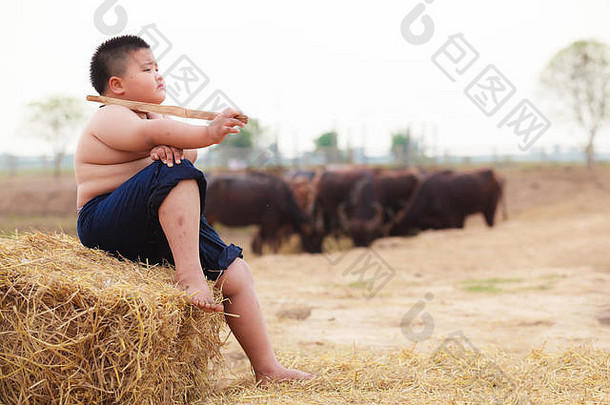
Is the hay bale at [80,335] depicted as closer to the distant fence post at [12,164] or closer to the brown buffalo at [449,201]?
the brown buffalo at [449,201]

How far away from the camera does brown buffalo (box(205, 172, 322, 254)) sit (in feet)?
38.4

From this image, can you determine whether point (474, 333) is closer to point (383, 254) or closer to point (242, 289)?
point (242, 289)

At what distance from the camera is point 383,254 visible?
31.8 ft

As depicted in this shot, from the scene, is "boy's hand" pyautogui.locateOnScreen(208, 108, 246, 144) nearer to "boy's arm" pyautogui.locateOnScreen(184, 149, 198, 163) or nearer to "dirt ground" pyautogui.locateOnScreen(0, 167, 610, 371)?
"boy's arm" pyautogui.locateOnScreen(184, 149, 198, 163)

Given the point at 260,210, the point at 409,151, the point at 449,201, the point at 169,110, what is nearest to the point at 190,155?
the point at 169,110

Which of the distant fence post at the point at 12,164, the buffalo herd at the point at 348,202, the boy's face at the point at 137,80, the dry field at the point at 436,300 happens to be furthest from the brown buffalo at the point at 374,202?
the distant fence post at the point at 12,164

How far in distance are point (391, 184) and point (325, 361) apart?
38.4 ft

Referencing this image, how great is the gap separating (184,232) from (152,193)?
0.20 meters

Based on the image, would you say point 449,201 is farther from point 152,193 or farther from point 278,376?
point 152,193

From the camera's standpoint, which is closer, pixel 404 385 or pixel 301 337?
pixel 404 385

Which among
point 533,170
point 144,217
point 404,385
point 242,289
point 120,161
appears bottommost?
point 533,170

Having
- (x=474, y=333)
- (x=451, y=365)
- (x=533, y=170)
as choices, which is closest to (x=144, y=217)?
(x=451, y=365)

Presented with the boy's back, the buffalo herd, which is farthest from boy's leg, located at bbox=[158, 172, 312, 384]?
the buffalo herd

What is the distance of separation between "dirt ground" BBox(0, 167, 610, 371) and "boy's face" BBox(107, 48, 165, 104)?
1.14 m
